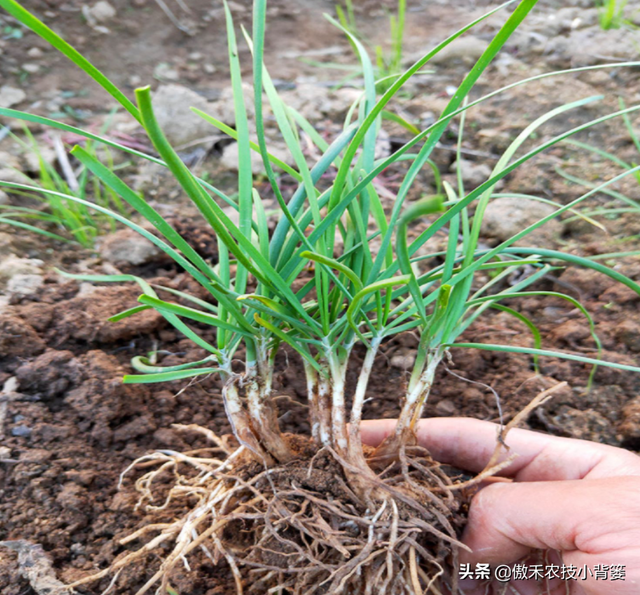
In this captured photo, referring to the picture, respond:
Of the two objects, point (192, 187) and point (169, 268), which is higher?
point (192, 187)

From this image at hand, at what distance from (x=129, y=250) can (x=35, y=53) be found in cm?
155

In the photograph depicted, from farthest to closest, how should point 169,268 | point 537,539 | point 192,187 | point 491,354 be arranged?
1. point 169,268
2. point 491,354
3. point 537,539
4. point 192,187

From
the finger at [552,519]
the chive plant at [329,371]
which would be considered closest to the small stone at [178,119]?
the chive plant at [329,371]

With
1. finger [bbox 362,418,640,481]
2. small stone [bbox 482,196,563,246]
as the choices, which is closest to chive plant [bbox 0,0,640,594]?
finger [bbox 362,418,640,481]

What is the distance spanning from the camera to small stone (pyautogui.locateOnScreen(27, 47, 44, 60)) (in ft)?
7.74

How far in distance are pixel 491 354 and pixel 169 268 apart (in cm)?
97

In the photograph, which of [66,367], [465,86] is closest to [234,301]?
[465,86]

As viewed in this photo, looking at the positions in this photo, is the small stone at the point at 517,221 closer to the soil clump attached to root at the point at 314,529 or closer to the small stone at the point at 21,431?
the soil clump attached to root at the point at 314,529

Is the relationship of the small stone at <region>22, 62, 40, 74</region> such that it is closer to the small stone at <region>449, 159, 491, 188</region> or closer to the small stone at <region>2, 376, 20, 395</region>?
the small stone at <region>2, 376, 20, 395</region>

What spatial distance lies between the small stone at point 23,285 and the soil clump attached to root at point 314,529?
2.12 ft

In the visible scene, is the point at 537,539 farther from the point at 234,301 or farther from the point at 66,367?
the point at 66,367

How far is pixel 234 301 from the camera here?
2.69ft

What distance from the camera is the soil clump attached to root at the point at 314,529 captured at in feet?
2.97

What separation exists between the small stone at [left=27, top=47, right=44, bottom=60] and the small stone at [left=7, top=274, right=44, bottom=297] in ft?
5.17
